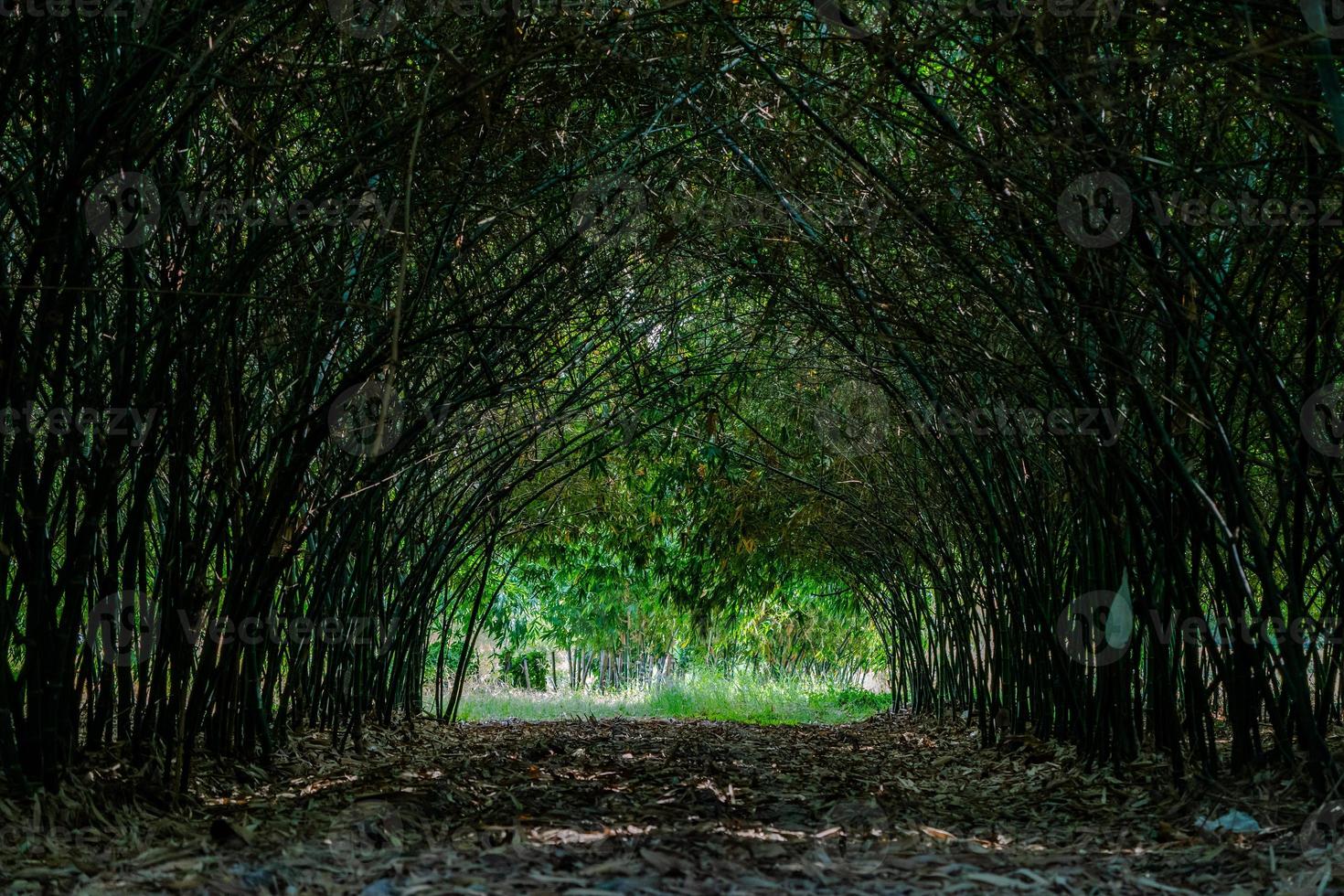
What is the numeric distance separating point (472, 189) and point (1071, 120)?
142 cm

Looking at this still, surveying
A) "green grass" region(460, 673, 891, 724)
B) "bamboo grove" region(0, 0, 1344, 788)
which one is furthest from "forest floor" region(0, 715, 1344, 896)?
"green grass" region(460, 673, 891, 724)

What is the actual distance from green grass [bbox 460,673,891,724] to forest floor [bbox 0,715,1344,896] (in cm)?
498

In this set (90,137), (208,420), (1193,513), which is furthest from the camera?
(208,420)

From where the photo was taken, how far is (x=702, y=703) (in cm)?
977

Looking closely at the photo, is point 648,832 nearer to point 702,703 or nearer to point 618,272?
point 618,272

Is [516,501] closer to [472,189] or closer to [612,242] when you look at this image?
[612,242]

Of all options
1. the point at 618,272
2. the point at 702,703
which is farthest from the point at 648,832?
the point at 702,703

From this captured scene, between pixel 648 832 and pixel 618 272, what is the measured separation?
2.13m

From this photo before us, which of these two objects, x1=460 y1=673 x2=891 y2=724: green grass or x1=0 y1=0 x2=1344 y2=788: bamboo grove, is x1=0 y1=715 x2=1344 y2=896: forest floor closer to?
x1=0 y1=0 x2=1344 y2=788: bamboo grove

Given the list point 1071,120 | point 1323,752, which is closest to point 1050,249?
point 1071,120

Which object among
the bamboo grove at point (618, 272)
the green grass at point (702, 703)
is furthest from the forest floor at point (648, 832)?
the green grass at point (702, 703)

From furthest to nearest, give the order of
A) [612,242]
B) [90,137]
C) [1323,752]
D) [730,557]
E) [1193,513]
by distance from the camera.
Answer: [730,557]
[612,242]
[1193,513]
[1323,752]
[90,137]

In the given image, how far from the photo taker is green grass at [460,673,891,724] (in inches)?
351

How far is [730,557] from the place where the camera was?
A: 25.7ft
